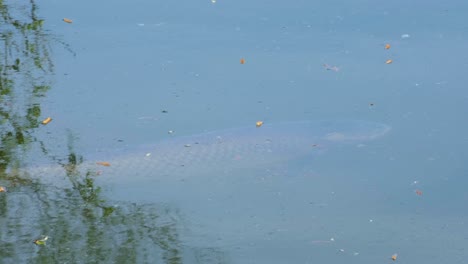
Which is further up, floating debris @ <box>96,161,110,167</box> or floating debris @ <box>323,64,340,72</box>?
floating debris @ <box>323,64,340,72</box>

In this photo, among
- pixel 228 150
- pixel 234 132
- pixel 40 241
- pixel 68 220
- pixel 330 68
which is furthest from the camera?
pixel 330 68

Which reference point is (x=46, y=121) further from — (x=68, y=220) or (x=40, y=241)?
(x=40, y=241)

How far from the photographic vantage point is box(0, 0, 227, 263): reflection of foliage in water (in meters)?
3.60

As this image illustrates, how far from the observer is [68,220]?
12.5 feet

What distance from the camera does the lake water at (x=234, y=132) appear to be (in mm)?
3729

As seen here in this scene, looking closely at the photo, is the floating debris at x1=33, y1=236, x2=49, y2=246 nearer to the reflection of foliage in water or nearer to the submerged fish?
the reflection of foliage in water

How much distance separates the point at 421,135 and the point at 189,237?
1339 millimetres

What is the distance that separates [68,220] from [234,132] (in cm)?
99

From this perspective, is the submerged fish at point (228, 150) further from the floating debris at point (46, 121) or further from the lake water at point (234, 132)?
the floating debris at point (46, 121)

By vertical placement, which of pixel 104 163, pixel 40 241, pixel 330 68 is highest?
pixel 330 68

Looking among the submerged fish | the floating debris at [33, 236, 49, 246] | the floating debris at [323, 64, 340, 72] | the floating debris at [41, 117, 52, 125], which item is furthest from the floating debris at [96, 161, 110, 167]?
the floating debris at [323, 64, 340, 72]

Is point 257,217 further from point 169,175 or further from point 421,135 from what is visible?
point 421,135

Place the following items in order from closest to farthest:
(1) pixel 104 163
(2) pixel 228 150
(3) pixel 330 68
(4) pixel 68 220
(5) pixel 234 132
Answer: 1. (4) pixel 68 220
2. (1) pixel 104 163
3. (2) pixel 228 150
4. (5) pixel 234 132
5. (3) pixel 330 68

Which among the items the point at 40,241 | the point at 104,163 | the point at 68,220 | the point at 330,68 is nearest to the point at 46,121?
the point at 104,163
